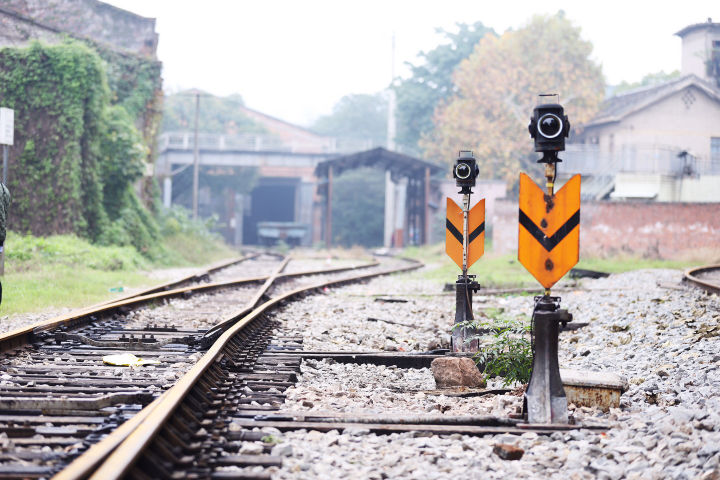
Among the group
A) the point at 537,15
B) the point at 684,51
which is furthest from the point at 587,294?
the point at 684,51

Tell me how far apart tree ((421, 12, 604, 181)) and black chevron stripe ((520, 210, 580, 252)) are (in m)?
34.9

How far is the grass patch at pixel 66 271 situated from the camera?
10.3 metres

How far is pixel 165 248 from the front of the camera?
75.5 feet

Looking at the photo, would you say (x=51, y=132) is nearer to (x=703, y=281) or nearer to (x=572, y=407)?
(x=703, y=281)

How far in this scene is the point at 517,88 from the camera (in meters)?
39.9

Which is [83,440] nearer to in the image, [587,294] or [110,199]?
[587,294]

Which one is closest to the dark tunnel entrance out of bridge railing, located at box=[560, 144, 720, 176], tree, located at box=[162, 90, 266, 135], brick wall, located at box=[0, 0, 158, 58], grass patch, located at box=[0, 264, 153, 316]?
tree, located at box=[162, 90, 266, 135]

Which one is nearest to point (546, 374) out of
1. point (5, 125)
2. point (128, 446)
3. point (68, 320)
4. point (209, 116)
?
point (128, 446)

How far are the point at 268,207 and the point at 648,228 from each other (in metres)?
34.0

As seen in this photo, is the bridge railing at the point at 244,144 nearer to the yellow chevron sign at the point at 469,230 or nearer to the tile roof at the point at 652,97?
the tile roof at the point at 652,97

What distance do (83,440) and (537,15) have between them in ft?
133

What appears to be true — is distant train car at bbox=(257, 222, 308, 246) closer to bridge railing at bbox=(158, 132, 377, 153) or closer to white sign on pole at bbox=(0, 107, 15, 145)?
bridge railing at bbox=(158, 132, 377, 153)

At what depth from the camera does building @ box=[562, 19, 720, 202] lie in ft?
109

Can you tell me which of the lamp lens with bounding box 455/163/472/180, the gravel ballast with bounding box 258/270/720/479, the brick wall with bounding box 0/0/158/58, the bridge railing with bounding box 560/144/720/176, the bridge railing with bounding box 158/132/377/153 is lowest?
the gravel ballast with bounding box 258/270/720/479
